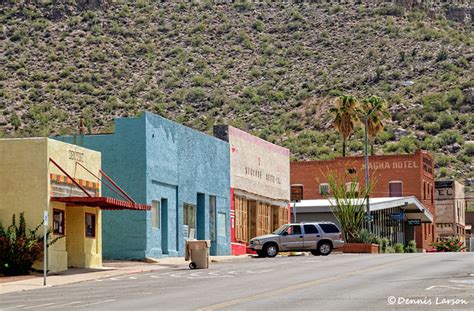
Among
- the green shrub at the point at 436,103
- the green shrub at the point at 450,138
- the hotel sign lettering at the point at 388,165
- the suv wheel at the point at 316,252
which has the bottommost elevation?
the suv wheel at the point at 316,252

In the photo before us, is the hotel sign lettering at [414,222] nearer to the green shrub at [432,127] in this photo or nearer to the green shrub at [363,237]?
the green shrub at [363,237]

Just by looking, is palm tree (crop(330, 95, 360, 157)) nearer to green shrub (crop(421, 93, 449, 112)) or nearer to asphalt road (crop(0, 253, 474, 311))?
green shrub (crop(421, 93, 449, 112))

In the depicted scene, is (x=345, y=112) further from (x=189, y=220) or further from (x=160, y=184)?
(x=160, y=184)

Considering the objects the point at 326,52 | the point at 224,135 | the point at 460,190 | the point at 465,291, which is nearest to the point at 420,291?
the point at 465,291

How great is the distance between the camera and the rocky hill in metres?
110

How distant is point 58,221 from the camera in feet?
146

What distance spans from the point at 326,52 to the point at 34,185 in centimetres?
8456

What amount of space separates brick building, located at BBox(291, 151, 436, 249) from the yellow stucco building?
4726cm

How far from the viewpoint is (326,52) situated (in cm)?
12500

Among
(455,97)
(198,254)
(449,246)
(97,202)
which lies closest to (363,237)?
(449,246)

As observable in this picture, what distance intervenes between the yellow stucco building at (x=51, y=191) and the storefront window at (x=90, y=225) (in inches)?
7.2

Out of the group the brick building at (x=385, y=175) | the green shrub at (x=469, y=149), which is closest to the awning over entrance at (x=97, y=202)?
the brick building at (x=385, y=175)

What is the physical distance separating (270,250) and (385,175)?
3860cm

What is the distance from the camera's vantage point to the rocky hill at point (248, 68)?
11025 centimetres
